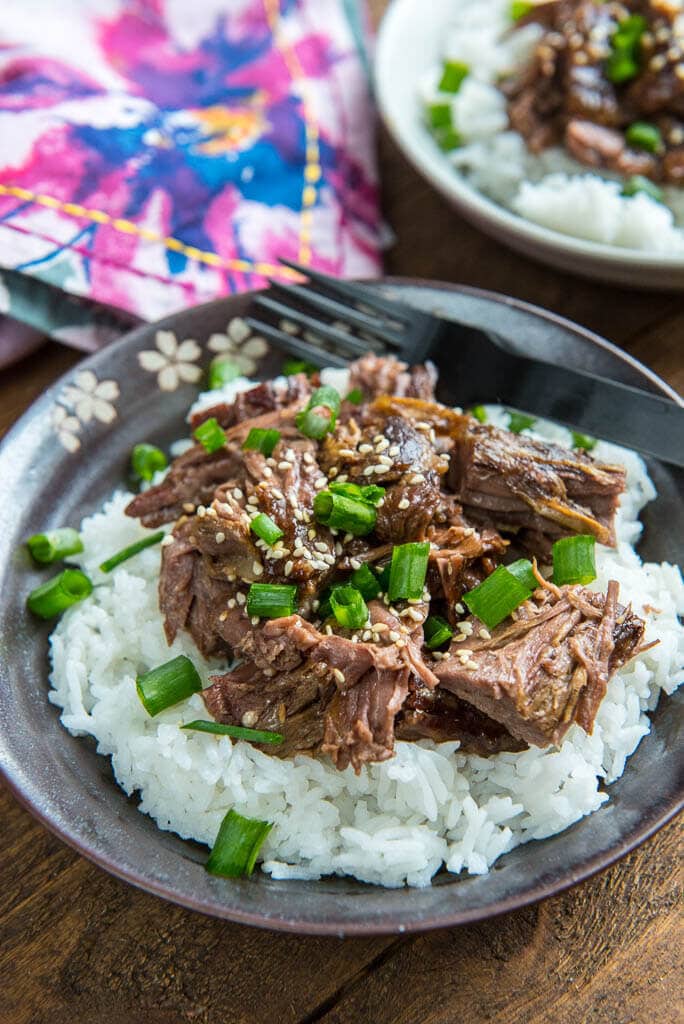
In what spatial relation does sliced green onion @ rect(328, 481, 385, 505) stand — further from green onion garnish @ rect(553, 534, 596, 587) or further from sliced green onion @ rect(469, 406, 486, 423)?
sliced green onion @ rect(469, 406, 486, 423)

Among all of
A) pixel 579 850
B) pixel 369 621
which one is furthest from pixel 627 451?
pixel 579 850

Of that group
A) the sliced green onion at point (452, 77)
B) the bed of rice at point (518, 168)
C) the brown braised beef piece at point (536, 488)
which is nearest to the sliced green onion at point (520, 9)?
the bed of rice at point (518, 168)

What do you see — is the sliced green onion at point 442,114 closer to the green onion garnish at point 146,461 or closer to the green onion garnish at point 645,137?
the green onion garnish at point 645,137

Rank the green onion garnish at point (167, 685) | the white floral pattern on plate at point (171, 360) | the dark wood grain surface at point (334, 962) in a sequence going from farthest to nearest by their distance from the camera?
the white floral pattern on plate at point (171, 360)
the green onion garnish at point (167, 685)
the dark wood grain surface at point (334, 962)

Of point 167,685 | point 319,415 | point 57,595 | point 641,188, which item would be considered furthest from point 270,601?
point 641,188

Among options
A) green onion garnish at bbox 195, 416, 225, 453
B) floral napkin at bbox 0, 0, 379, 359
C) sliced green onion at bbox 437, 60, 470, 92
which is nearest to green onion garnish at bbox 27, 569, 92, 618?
green onion garnish at bbox 195, 416, 225, 453

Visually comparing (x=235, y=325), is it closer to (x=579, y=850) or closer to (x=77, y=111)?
(x=77, y=111)

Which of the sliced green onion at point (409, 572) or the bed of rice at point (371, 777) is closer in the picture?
the bed of rice at point (371, 777)
